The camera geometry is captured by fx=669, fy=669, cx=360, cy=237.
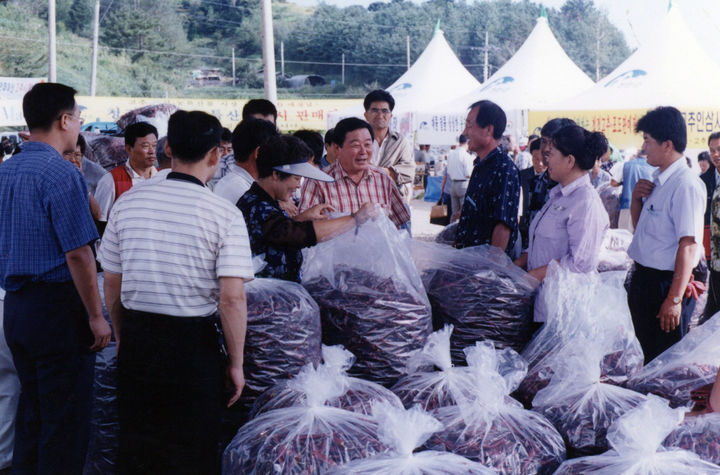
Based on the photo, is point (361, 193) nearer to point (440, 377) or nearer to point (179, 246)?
point (440, 377)

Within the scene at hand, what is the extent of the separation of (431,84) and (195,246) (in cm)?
1500

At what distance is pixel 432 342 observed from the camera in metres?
2.07

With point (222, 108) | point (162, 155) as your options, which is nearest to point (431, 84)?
point (222, 108)

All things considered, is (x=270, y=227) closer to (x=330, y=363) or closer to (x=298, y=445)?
(x=330, y=363)

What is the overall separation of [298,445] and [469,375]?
58 centimetres

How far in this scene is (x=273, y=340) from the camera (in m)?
2.09

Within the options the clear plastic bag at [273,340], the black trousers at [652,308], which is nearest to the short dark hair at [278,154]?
the clear plastic bag at [273,340]

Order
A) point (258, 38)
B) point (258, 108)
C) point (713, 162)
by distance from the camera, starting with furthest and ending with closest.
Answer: point (258, 38)
point (713, 162)
point (258, 108)

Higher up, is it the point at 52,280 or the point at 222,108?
the point at 222,108

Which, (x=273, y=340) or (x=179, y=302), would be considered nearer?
(x=179, y=302)

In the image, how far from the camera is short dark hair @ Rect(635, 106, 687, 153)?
272 cm

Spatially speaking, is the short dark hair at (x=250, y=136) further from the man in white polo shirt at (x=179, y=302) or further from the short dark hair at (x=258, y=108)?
the short dark hair at (x=258, y=108)

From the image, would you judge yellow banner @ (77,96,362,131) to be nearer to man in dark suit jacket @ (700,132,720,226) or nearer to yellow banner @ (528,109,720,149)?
yellow banner @ (528,109,720,149)

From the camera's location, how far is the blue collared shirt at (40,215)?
86.4 inches
